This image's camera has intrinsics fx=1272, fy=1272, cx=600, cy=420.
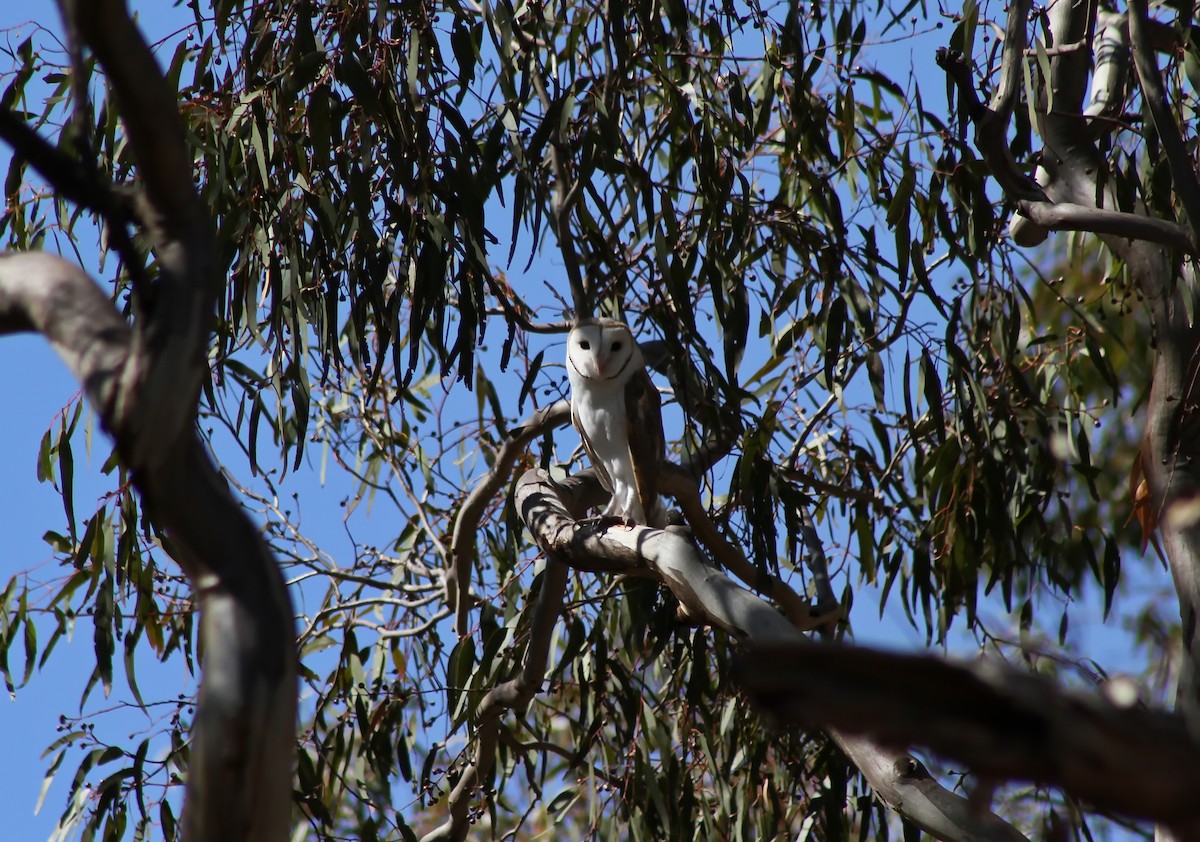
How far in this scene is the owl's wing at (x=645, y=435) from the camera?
2.67 meters

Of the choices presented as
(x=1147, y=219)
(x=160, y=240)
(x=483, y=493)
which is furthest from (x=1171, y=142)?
(x=483, y=493)

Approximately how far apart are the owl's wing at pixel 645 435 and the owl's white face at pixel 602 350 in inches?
2.2

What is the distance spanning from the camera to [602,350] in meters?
2.73

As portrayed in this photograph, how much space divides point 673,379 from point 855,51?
866mm

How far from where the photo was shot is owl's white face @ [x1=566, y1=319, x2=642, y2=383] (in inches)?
107

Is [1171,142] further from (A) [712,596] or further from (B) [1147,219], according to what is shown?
(A) [712,596]

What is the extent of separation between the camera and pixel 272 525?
3.54m

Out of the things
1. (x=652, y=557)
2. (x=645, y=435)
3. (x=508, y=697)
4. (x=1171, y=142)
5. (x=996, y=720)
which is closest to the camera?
(x=996, y=720)

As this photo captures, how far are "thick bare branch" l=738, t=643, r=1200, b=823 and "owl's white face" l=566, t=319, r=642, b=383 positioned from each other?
2.10 meters

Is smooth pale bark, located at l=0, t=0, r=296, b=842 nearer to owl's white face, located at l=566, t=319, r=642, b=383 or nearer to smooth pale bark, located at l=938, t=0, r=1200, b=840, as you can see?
smooth pale bark, located at l=938, t=0, r=1200, b=840

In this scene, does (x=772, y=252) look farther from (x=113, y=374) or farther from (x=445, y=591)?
(x=113, y=374)

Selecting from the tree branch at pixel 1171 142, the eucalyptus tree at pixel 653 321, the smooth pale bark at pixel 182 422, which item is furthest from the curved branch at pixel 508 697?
the smooth pale bark at pixel 182 422

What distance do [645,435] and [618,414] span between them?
0.34 feet

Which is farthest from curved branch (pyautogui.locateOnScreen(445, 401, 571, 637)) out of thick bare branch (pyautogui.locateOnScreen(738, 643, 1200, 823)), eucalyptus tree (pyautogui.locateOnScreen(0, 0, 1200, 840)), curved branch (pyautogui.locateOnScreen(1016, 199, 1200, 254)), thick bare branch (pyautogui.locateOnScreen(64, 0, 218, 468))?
thick bare branch (pyautogui.locateOnScreen(738, 643, 1200, 823))
